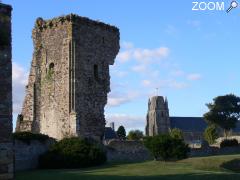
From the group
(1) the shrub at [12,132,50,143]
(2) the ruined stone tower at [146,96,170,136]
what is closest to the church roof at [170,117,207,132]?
(2) the ruined stone tower at [146,96,170,136]

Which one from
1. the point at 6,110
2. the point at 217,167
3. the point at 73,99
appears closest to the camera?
the point at 6,110

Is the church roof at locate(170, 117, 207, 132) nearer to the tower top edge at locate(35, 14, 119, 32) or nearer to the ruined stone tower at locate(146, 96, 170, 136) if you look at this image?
the ruined stone tower at locate(146, 96, 170, 136)

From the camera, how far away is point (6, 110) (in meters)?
21.5

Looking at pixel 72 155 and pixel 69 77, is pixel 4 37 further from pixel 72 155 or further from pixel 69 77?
pixel 69 77

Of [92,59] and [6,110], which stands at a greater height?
[92,59]

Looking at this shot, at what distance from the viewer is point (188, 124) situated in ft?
424

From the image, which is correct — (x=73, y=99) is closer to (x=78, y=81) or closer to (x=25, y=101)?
(x=78, y=81)

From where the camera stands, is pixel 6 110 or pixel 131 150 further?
pixel 131 150

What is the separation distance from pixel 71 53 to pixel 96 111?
179 inches

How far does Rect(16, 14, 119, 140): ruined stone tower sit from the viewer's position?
124 feet

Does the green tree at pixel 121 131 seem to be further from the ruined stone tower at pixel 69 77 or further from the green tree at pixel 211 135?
the ruined stone tower at pixel 69 77

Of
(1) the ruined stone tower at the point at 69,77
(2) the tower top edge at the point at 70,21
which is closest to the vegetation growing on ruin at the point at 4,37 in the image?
(1) the ruined stone tower at the point at 69,77

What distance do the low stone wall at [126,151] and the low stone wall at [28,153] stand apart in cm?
537

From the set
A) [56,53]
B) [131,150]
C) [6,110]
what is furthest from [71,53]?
[6,110]
